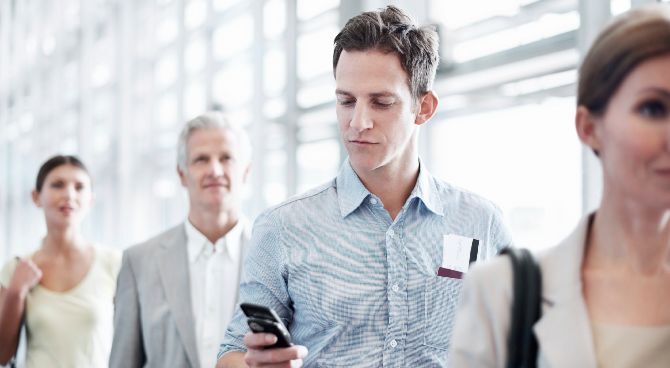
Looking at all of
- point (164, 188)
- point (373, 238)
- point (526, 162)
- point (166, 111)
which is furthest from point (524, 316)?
point (166, 111)

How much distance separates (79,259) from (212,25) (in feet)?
10.9

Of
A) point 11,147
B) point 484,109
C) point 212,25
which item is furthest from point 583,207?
point 11,147

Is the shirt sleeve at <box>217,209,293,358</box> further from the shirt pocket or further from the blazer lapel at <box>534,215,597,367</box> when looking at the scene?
the blazer lapel at <box>534,215,597,367</box>

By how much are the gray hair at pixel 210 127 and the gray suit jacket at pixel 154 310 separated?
1.35 ft

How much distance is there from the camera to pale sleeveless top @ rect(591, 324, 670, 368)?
1.29m

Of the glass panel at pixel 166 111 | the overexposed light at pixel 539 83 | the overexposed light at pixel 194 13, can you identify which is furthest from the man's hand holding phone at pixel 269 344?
the glass panel at pixel 166 111

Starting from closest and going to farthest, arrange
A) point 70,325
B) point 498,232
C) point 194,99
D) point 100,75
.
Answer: point 498,232 < point 70,325 < point 194,99 < point 100,75

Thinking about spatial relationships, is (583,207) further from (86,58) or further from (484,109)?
(86,58)

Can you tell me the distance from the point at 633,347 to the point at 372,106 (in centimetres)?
99

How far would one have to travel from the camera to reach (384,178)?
2.18m

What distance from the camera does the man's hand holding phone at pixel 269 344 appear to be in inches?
73.9

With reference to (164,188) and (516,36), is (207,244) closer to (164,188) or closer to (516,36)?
(516,36)

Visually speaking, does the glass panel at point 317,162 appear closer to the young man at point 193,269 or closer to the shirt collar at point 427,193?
the young man at point 193,269

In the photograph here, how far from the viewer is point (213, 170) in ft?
10.5
